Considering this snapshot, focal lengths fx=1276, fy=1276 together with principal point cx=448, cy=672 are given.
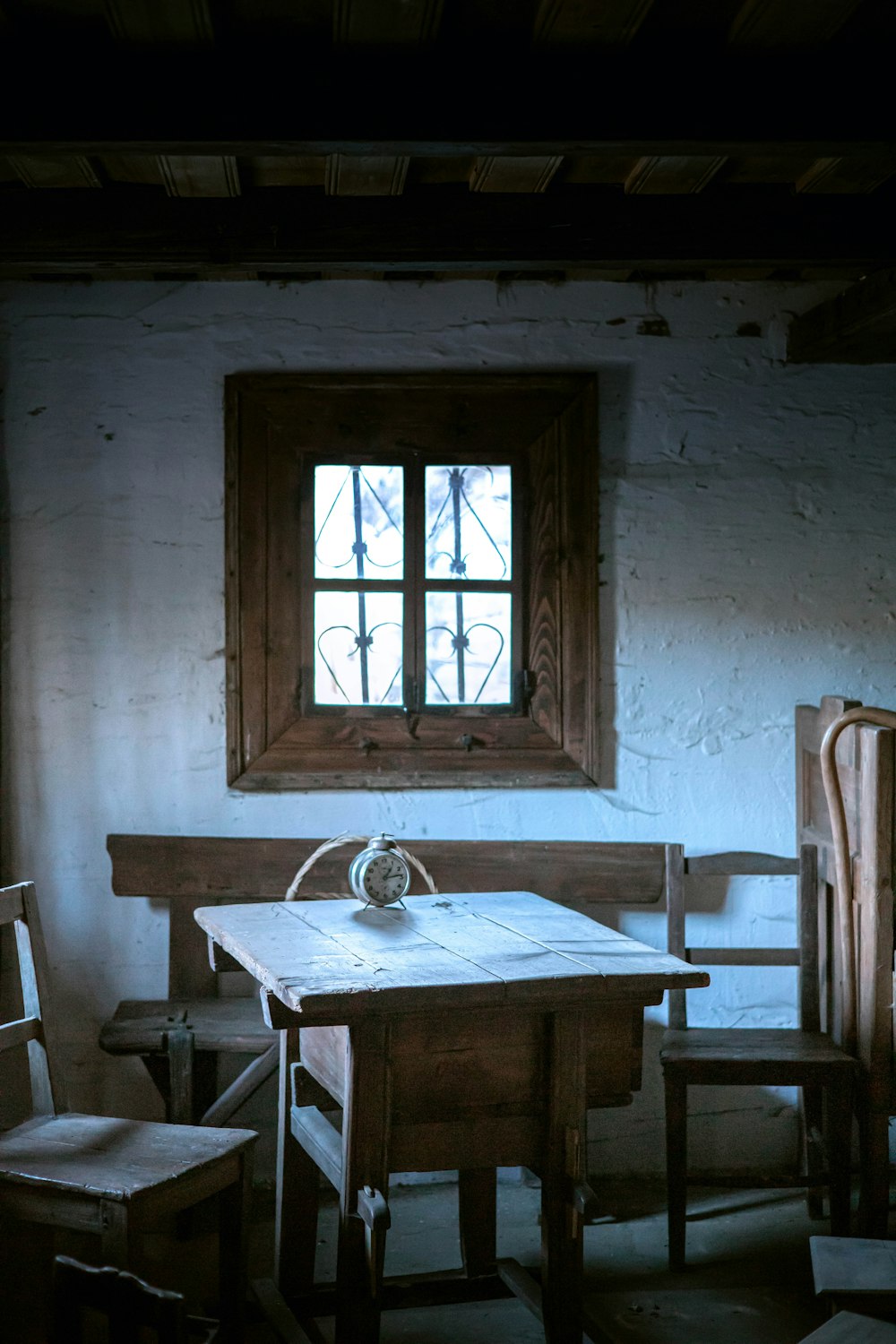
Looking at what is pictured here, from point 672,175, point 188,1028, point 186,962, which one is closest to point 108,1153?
point 188,1028

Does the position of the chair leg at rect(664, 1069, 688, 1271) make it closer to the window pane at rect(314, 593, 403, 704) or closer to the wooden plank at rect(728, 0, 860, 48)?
the window pane at rect(314, 593, 403, 704)

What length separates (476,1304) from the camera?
320cm

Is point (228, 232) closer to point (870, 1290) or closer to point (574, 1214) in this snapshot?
point (574, 1214)

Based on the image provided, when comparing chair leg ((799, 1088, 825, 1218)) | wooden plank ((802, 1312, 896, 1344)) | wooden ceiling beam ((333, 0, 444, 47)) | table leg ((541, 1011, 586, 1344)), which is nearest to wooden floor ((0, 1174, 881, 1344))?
chair leg ((799, 1088, 825, 1218))

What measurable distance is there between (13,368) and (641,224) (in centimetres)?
192

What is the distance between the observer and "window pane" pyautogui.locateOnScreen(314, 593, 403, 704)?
3953 mm

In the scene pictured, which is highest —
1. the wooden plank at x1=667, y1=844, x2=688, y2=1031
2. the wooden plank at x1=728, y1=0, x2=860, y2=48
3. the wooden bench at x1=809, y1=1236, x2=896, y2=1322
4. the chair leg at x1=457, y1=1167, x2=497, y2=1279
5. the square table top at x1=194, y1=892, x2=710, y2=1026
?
the wooden plank at x1=728, y1=0, x2=860, y2=48

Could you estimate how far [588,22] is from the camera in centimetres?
241

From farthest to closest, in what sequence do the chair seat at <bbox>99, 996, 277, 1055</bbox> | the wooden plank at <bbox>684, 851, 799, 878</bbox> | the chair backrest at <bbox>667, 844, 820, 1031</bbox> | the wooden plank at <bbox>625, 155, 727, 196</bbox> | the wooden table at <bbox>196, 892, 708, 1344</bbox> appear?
the wooden plank at <bbox>684, 851, 799, 878</bbox> → the chair backrest at <bbox>667, 844, 820, 1031</bbox> → the chair seat at <bbox>99, 996, 277, 1055</bbox> → the wooden plank at <bbox>625, 155, 727, 196</bbox> → the wooden table at <bbox>196, 892, 708, 1344</bbox>

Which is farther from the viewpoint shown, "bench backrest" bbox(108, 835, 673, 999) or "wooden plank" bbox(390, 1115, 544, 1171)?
"bench backrest" bbox(108, 835, 673, 999)

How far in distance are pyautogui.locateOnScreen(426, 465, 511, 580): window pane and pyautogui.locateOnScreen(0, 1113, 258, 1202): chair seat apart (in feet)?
6.04

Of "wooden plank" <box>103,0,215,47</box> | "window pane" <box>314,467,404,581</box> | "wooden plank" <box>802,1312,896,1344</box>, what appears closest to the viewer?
"wooden plank" <box>802,1312,896,1344</box>

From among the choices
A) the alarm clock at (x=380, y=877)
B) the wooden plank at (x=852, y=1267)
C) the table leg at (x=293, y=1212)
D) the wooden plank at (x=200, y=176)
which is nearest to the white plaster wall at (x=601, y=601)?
the wooden plank at (x=200, y=176)

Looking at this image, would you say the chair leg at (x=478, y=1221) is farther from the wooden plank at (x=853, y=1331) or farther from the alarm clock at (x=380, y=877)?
the wooden plank at (x=853, y=1331)
